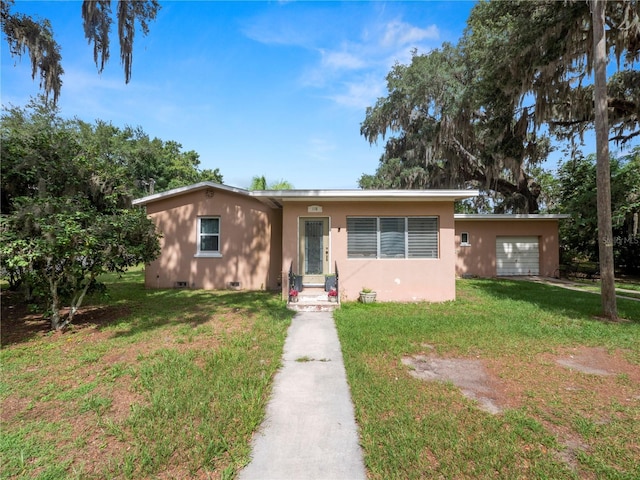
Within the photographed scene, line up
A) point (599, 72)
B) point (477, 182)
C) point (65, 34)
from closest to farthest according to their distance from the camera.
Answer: point (599, 72), point (65, 34), point (477, 182)

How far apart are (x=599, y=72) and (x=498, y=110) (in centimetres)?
461

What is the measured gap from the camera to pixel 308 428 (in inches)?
106

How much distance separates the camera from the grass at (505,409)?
225 cm

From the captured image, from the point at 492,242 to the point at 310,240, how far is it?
10227mm

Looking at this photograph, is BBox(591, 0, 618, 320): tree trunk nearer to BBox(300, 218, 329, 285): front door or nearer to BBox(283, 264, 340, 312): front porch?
BBox(283, 264, 340, 312): front porch

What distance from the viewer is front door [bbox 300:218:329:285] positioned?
328 inches

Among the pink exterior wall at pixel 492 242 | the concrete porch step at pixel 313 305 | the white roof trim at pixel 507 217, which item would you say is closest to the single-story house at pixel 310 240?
the concrete porch step at pixel 313 305

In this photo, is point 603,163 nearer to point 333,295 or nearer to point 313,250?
point 333,295

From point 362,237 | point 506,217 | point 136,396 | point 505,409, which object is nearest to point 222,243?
point 362,237

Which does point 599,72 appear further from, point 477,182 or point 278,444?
point 477,182

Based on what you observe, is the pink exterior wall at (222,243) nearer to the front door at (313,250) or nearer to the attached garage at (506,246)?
the front door at (313,250)

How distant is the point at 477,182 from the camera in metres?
18.4

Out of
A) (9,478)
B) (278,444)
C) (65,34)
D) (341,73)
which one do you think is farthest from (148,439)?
(341,73)

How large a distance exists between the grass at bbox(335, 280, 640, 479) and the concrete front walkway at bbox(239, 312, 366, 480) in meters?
0.16
